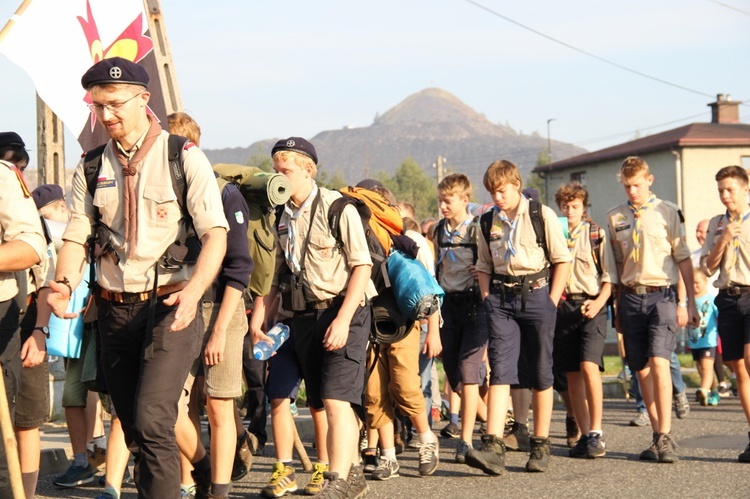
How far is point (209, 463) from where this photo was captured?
6469mm

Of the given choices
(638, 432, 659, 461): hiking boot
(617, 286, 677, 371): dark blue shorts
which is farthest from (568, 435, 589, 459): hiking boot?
(617, 286, 677, 371): dark blue shorts

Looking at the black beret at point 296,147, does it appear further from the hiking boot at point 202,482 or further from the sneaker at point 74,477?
the sneaker at point 74,477

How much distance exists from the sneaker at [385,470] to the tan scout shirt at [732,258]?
3143 mm

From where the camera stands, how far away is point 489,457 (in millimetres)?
7918

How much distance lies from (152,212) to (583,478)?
13.8 ft

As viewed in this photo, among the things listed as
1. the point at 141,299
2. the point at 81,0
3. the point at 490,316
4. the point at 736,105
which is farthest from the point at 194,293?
the point at 736,105

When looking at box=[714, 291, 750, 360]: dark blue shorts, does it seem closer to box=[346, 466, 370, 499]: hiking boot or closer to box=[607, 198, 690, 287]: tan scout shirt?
box=[607, 198, 690, 287]: tan scout shirt

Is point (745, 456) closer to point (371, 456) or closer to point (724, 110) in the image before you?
point (371, 456)

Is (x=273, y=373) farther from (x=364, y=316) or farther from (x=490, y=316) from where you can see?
(x=490, y=316)

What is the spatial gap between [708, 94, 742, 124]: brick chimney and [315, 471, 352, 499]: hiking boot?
48.1 metres

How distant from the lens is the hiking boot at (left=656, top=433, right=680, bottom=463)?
336 inches

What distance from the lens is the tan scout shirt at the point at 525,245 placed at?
8.23 m

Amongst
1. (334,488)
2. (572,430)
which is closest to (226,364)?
(334,488)

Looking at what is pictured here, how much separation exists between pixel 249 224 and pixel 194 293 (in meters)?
2.16
